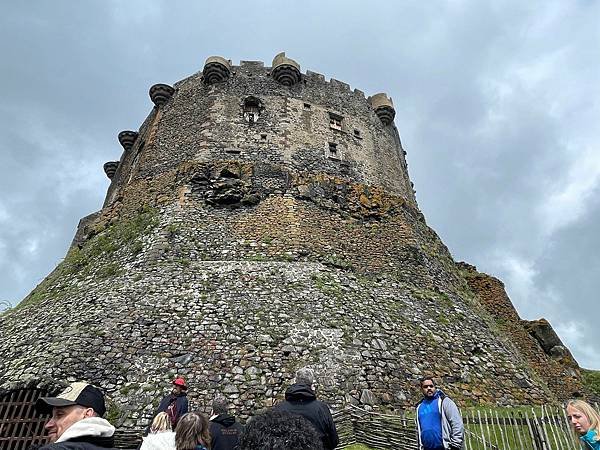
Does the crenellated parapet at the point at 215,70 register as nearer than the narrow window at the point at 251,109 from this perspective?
No

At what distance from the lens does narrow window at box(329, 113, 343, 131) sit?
20.8 metres

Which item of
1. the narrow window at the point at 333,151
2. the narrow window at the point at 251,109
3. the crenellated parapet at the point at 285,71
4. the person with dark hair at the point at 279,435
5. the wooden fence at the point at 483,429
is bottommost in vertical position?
the person with dark hair at the point at 279,435

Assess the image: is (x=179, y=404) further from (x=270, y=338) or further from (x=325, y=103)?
(x=325, y=103)

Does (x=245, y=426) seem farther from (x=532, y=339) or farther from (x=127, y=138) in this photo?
(x=127, y=138)

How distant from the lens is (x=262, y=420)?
7.54 ft

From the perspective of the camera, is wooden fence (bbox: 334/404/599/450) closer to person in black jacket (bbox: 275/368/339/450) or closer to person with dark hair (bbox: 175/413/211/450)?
person in black jacket (bbox: 275/368/339/450)

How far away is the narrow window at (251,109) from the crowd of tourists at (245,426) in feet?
48.2

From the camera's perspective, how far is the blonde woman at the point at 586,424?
3818 millimetres

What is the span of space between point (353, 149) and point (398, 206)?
3799 mm

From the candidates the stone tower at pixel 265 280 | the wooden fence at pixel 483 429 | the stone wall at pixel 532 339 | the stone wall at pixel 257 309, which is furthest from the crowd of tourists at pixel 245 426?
the stone wall at pixel 532 339

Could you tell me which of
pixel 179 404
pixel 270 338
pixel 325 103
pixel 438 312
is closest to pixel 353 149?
pixel 325 103

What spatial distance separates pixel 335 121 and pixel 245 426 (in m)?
20.2

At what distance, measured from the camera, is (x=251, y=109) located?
2012cm

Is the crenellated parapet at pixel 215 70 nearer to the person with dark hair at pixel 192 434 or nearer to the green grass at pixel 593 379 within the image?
the person with dark hair at pixel 192 434
